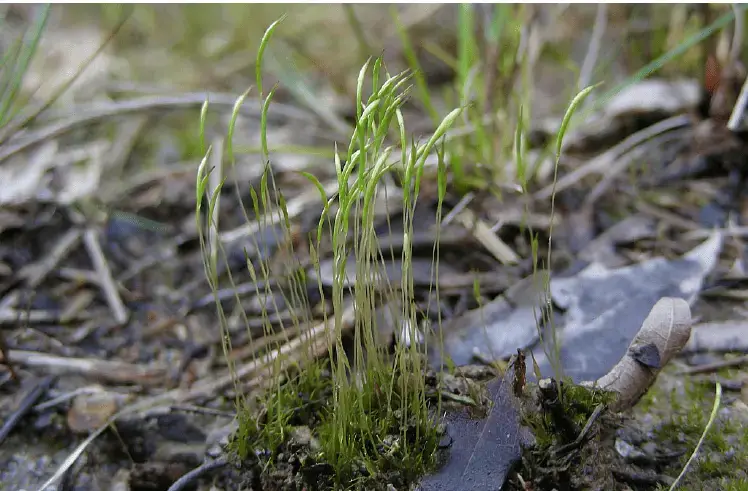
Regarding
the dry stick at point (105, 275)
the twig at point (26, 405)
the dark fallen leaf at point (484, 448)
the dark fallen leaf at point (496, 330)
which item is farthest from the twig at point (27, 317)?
the dark fallen leaf at point (484, 448)

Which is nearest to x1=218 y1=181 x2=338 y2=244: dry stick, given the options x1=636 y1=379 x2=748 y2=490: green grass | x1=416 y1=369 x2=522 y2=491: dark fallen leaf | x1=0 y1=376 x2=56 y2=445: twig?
x1=0 y1=376 x2=56 y2=445: twig

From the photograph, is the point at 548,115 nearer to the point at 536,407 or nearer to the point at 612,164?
the point at 612,164

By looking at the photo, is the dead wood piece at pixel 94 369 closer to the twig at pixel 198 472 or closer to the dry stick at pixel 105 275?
the dry stick at pixel 105 275

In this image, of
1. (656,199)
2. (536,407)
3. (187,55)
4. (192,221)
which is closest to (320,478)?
(536,407)

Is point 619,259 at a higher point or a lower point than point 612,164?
lower

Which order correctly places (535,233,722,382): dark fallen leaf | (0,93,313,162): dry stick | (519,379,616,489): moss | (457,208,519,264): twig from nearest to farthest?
(519,379,616,489): moss < (535,233,722,382): dark fallen leaf < (457,208,519,264): twig < (0,93,313,162): dry stick

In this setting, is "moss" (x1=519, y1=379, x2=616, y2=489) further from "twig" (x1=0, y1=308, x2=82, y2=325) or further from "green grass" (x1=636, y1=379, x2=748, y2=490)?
"twig" (x1=0, y1=308, x2=82, y2=325)

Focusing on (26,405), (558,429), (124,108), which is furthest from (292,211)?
(558,429)
